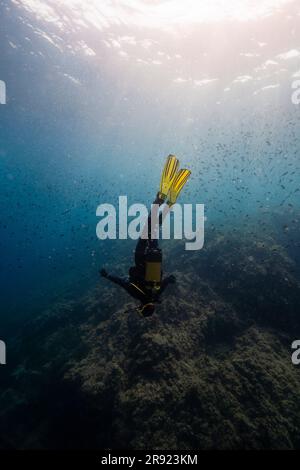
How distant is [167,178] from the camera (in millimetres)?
6633

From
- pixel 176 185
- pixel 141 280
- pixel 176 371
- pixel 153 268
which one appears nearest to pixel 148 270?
pixel 153 268

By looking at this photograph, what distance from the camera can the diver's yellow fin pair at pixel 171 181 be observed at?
21.7ft

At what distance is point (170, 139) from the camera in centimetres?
5503

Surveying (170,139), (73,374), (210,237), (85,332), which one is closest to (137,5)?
(210,237)

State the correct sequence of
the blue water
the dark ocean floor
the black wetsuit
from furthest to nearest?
the blue water
the dark ocean floor
the black wetsuit

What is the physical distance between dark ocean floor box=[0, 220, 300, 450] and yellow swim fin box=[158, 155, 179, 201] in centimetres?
268

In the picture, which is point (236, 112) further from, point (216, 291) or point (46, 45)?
point (216, 291)

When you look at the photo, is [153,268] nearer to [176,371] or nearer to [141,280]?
[141,280]

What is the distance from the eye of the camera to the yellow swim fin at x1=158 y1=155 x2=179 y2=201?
259 inches

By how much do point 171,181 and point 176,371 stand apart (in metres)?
5.17

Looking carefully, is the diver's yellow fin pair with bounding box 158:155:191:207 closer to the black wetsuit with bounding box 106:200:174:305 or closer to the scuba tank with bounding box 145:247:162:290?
the black wetsuit with bounding box 106:200:174:305


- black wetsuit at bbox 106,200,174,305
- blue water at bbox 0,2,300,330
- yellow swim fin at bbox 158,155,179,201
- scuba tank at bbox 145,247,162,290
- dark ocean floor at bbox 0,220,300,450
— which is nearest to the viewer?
scuba tank at bbox 145,247,162,290

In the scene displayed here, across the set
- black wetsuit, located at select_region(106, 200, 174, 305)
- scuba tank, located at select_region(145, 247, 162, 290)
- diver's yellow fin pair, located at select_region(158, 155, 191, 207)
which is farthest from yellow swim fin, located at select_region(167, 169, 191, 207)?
scuba tank, located at select_region(145, 247, 162, 290)

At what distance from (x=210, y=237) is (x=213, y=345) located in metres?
7.61
